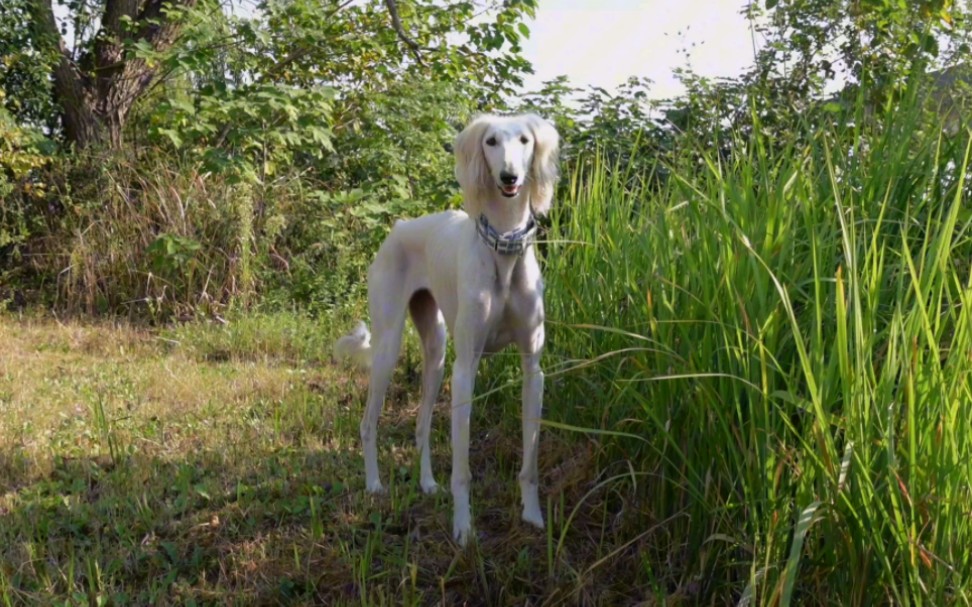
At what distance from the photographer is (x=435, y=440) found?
475 centimetres

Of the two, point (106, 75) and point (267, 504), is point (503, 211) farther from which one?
point (106, 75)

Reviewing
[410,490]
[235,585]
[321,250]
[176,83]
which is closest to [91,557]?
[235,585]

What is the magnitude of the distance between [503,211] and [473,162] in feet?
0.61

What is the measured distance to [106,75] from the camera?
9.27 m

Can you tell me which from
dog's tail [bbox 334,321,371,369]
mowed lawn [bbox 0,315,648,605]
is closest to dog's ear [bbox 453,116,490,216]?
mowed lawn [bbox 0,315,648,605]

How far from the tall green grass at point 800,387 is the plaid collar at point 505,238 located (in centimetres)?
32

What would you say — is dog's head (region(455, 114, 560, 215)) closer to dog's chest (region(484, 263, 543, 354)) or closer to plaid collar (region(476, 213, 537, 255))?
plaid collar (region(476, 213, 537, 255))

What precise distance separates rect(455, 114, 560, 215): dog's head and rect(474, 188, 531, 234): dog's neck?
0.09 ft

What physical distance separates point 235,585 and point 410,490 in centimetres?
81

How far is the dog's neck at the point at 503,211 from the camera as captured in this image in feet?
11.1

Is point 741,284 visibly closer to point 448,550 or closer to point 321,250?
point 448,550

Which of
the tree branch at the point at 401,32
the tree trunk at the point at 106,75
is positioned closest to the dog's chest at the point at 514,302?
the tree branch at the point at 401,32

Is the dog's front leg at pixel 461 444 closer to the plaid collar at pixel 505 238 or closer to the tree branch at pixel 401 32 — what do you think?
the plaid collar at pixel 505 238

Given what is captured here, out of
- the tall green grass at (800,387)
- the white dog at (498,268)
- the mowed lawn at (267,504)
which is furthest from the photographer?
the white dog at (498,268)
